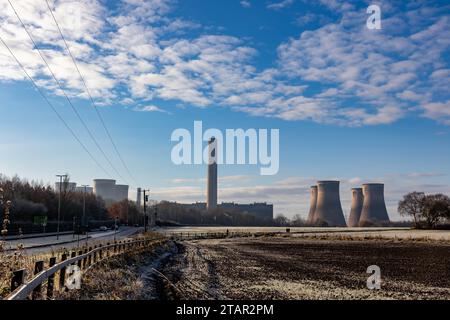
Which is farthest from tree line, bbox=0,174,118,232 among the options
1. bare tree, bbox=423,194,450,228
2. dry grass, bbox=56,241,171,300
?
bare tree, bbox=423,194,450,228

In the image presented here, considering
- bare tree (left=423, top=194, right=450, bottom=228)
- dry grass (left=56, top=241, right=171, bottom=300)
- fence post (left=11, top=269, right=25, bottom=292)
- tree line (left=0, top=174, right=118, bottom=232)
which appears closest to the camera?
fence post (left=11, top=269, right=25, bottom=292)

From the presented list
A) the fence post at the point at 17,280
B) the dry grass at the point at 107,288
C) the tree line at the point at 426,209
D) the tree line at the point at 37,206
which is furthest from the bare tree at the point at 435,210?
the fence post at the point at 17,280

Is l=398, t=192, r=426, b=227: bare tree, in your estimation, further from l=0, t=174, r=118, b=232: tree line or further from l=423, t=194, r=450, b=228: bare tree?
l=0, t=174, r=118, b=232: tree line

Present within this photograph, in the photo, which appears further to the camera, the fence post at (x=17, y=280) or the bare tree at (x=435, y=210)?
the bare tree at (x=435, y=210)

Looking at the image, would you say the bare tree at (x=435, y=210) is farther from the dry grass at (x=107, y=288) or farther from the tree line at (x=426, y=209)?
the dry grass at (x=107, y=288)

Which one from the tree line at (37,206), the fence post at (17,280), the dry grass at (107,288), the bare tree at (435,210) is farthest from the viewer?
the bare tree at (435,210)

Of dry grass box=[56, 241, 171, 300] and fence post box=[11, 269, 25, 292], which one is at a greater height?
fence post box=[11, 269, 25, 292]

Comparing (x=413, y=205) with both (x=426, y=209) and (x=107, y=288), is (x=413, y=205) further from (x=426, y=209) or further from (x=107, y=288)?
(x=107, y=288)

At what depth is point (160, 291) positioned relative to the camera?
51.2ft

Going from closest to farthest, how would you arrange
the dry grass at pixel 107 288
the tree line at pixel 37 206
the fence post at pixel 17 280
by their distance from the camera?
the fence post at pixel 17 280 < the dry grass at pixel 107 288 < the tree line at pixel 37 206
